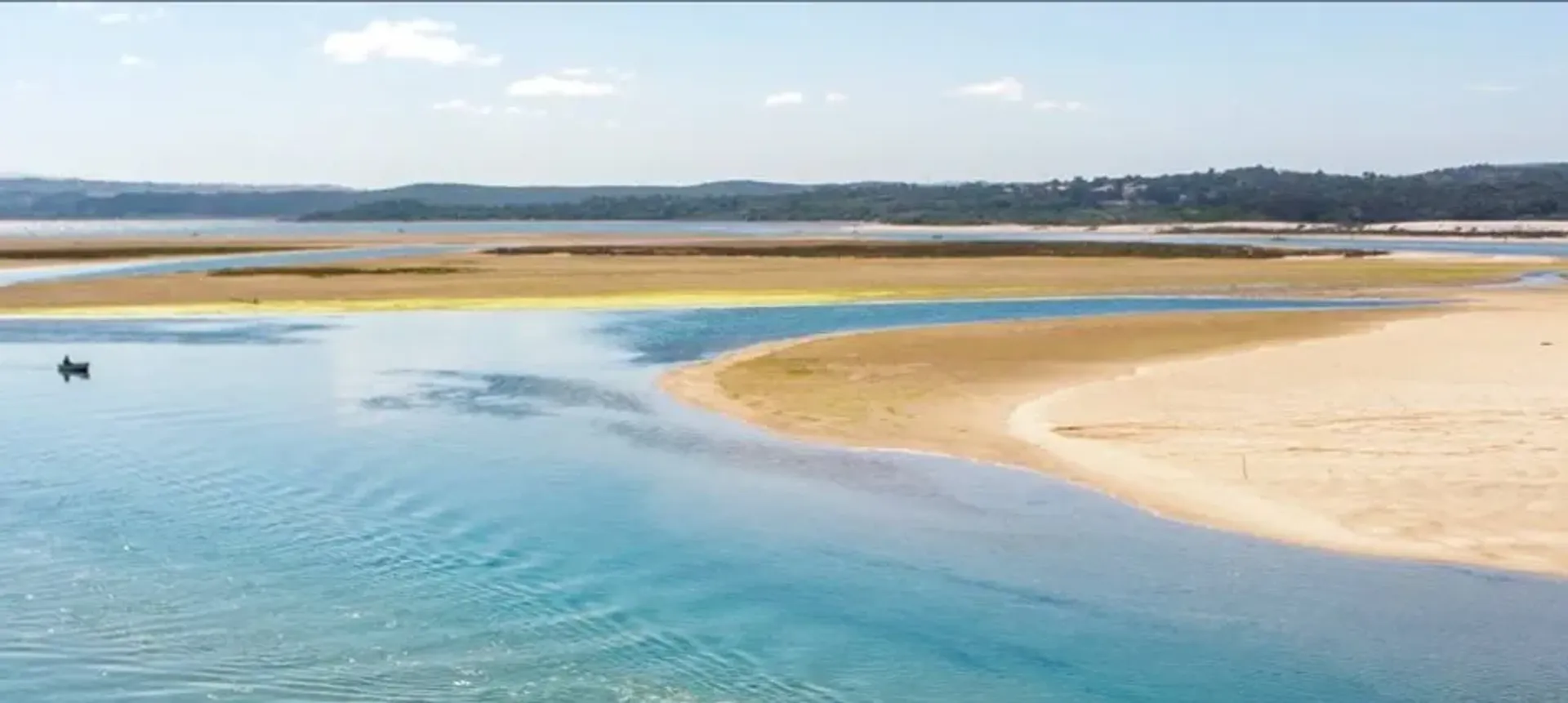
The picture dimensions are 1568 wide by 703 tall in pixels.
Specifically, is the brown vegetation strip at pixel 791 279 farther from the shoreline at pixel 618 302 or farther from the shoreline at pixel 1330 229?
the shoreline at pixel 1330 229

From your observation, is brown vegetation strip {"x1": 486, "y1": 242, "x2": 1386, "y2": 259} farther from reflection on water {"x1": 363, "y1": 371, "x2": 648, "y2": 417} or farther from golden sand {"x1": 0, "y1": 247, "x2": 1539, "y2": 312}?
reflection on water {"x1": 363, "y1": 371, "x2": 648, "y2": 417}

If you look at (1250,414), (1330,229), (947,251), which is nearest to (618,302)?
(1250,414)

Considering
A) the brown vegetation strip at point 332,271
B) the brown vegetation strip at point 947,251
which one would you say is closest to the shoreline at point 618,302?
the brown vegetation strip at point 332,271

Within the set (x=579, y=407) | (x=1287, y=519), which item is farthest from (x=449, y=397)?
(x=1287, y=519)

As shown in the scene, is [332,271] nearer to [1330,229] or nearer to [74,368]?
[74,368]

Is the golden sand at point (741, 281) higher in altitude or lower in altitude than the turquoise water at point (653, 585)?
higher

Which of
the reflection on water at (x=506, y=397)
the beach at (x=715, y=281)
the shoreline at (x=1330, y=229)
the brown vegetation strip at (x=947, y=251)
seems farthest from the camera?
the shoreline at (x=1330, y=229)

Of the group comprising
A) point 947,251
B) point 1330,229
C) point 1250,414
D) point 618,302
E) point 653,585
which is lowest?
point 653,585

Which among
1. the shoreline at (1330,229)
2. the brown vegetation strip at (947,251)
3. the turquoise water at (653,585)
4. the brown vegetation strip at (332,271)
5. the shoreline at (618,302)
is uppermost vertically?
the shoreline at (1330,229)
